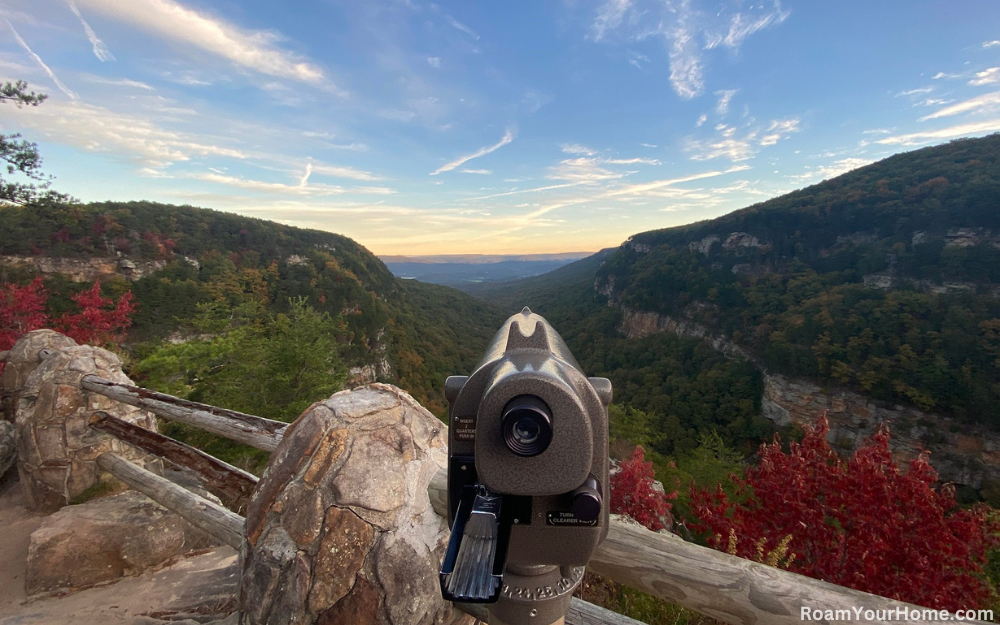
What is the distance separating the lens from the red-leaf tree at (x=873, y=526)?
4043mm

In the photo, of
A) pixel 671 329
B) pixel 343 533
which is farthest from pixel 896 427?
pixel 343 533

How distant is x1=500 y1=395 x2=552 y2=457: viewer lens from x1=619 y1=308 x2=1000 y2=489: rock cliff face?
3848 centimetres

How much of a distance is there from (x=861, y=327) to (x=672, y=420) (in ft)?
72.9

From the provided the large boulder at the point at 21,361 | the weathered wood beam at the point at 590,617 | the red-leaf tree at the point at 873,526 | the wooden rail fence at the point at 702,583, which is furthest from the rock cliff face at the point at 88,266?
the red-leaf tree at the point at 873,526

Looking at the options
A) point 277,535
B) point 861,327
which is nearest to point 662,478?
point 277,535

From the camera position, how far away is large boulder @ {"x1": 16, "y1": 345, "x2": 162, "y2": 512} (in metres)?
3.91

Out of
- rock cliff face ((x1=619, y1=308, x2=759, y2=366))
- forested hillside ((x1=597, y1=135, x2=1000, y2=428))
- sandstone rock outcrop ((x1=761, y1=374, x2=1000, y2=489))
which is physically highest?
forested hillside ((x1=597, y1=135, x2=1000, y2=428))

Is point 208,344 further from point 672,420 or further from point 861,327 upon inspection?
point 861,327

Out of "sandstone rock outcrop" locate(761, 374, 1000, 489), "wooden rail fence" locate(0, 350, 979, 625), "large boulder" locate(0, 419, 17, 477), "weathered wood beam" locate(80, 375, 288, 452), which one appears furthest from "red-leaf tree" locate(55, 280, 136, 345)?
"sandstone rock outcrop" locate(761, 374, 1000, 489)

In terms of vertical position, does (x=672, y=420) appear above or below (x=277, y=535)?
below

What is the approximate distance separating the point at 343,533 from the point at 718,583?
168 centimetres

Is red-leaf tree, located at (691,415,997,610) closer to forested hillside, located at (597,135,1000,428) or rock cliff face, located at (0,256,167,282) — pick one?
forested hillside, located at (597,135,1000,428)

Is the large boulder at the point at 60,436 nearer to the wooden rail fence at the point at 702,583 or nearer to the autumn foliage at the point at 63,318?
the wooden rail fence at the point at 702,583

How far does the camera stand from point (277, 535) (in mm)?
1827
